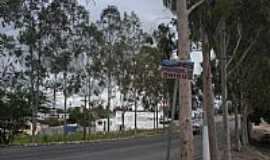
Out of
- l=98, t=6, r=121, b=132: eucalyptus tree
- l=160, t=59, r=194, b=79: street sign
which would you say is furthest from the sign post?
l=98, t=6, r=121, b=132: eucalyptus tree

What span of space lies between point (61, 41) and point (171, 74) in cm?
3855

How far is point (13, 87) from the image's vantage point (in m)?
46.4

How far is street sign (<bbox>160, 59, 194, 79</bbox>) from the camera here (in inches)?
481

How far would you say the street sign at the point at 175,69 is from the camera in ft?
40.1

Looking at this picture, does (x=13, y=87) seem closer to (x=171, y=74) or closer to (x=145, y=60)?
(x=145, y=60)

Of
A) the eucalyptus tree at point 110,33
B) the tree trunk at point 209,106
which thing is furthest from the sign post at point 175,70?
the eucalyptus tree at point 110,33

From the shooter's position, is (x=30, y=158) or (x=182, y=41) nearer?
(x=182, y=41)

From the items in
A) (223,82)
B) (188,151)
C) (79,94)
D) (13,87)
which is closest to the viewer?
(188,151)

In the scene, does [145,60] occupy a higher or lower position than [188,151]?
higher

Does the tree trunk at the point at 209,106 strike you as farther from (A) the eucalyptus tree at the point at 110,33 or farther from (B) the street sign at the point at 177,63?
(A) the eucalyptus tree at the point at 110,33

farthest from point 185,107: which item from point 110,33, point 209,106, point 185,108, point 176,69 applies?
point 110,33

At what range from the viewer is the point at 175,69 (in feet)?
40.4

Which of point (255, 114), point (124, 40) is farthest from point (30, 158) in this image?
point (124, 40)

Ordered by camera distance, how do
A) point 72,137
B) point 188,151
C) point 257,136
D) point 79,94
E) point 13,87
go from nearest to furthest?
point 188,151
point 13,87
point 72,137
point 79,94
point 257,136
